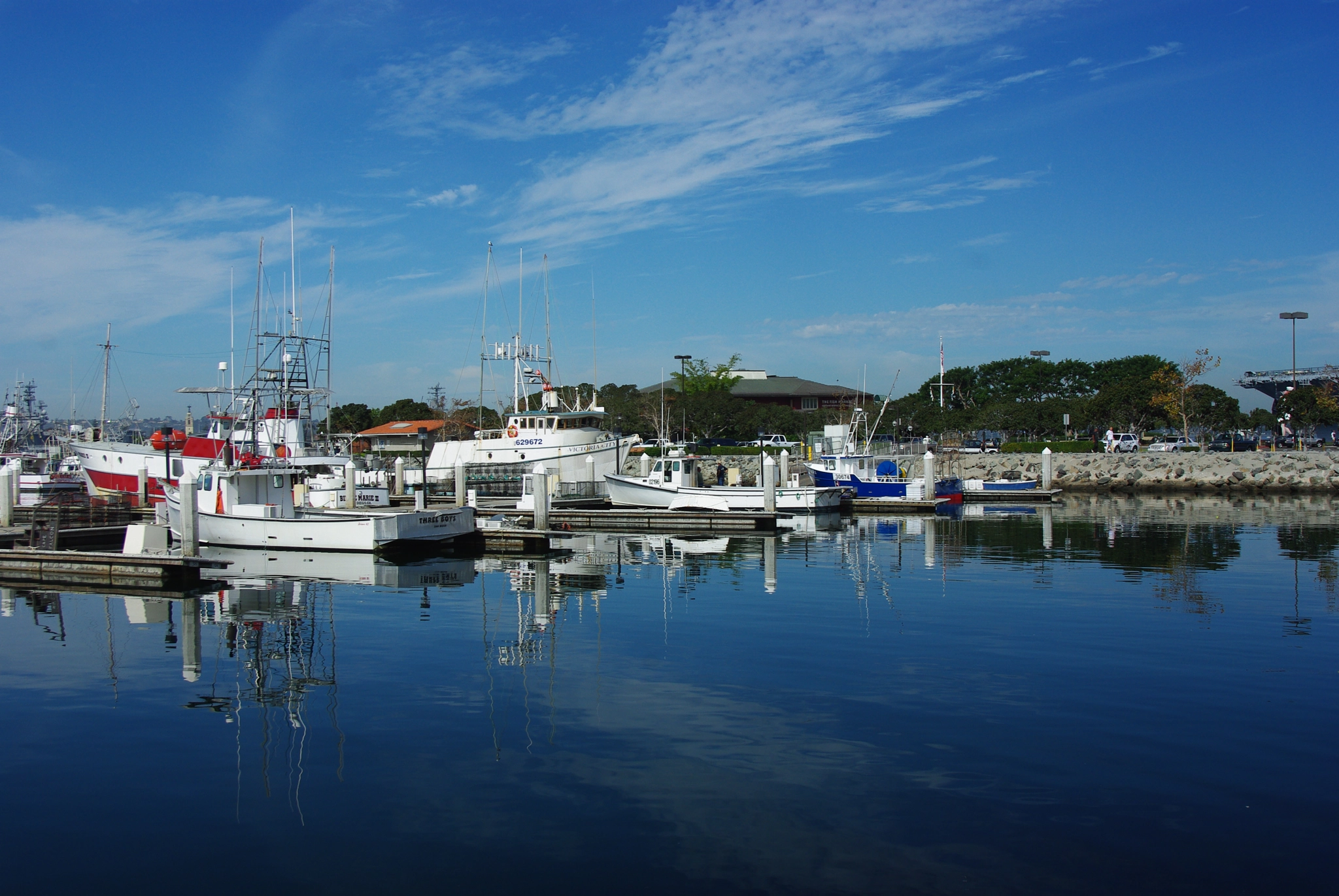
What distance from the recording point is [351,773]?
Result: 9586 mm

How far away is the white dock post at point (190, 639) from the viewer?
1416 cm

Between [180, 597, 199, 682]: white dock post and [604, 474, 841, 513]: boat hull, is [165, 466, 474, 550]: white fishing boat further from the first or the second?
[604, 474, 841, 513]: boat hull

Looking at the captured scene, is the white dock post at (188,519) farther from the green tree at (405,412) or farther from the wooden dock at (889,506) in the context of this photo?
the green tree at (405,412)

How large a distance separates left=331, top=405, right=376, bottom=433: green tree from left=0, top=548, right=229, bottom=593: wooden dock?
2688 inches

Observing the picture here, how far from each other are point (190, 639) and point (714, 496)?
2703 cm

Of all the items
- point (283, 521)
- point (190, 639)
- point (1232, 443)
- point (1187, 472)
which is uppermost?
point (1232, 443)

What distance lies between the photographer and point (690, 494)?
4194 cm

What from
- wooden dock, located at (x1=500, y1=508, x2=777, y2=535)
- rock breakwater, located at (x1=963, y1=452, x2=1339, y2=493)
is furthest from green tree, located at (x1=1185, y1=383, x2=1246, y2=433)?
wooden dock, located at (x1=500, y1=508, x2=777, y2=535)

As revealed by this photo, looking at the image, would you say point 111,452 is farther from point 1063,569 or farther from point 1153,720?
point 1153,720

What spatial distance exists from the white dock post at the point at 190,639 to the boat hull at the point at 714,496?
77.8 feet

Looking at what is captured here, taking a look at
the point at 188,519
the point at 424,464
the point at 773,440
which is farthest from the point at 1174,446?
the point at 188,519

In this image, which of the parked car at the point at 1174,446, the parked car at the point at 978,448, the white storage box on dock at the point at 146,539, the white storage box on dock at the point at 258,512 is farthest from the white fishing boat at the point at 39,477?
the parked car at the point at 1174,446

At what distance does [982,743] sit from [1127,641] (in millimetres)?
6397

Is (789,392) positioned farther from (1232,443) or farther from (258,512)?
(258,512)
